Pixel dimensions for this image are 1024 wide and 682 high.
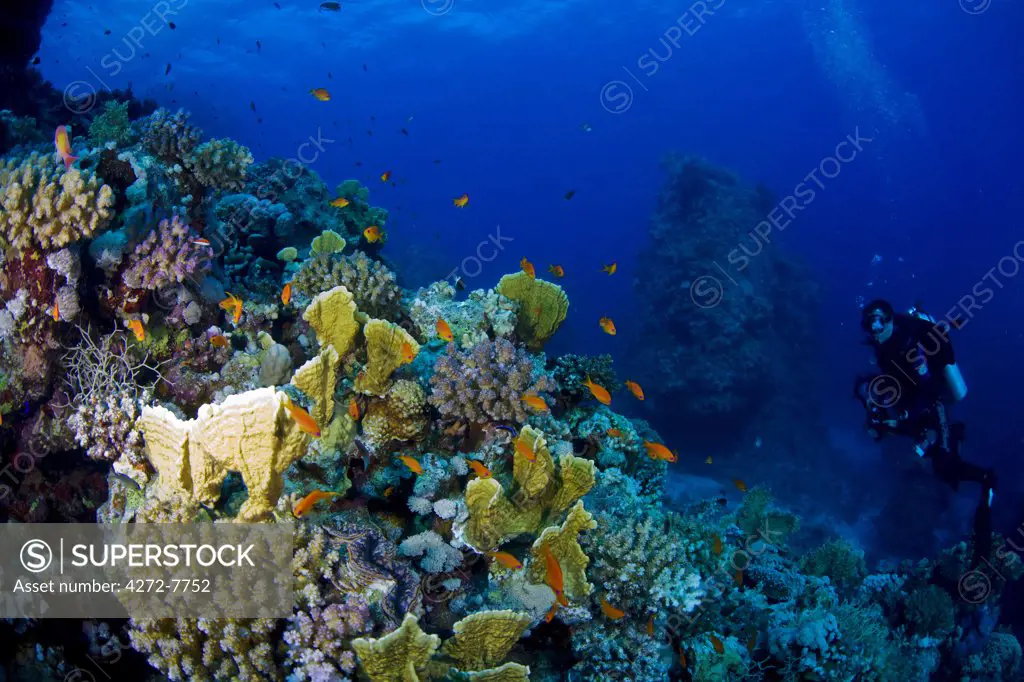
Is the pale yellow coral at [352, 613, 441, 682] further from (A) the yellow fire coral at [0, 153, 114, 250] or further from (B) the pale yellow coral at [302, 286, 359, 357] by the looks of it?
(A) the yellow fire coral at [0, 153, 114, 250]

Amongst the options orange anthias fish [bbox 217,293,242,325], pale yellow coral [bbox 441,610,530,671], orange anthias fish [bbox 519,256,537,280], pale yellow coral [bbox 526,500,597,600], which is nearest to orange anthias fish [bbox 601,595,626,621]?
pale yellow coral [bbox 526,500,597,600]

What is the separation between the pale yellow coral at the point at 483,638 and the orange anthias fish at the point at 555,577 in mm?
404

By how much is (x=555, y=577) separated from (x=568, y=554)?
35cm

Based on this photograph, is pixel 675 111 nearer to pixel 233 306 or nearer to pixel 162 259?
pixel 233 306

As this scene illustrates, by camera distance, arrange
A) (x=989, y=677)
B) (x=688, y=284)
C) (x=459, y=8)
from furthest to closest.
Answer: (x=459, y=8), (x=688, y=284), (x=989, y=677)

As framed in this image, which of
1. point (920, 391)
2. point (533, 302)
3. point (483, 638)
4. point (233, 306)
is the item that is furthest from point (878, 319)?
point (233, 306)

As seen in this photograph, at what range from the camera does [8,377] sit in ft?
13.6

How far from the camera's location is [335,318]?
4.61 meters

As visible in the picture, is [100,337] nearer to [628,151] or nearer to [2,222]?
[2,222]

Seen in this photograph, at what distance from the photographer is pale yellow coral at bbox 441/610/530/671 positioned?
121 inches

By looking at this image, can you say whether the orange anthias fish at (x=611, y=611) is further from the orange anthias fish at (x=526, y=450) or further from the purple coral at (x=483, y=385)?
the purple coral at (x=483, y=385)

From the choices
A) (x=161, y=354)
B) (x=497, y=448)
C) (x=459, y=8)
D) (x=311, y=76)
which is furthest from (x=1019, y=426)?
(x=311, y=76)

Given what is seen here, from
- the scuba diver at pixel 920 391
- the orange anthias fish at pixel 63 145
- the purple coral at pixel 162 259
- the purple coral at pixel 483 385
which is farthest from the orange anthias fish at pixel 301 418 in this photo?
the scuba diver at pixel 920 391

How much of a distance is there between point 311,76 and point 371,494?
2756 inches
